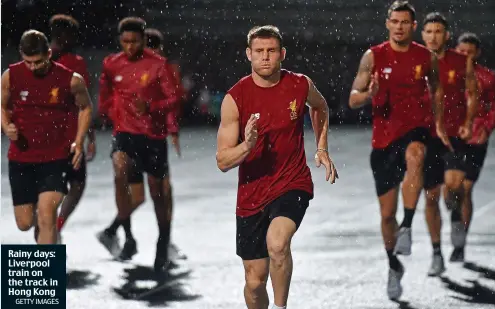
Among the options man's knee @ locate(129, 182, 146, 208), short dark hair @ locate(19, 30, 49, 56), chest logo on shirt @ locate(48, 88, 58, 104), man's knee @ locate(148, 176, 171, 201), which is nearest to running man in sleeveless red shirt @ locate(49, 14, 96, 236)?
man's knee @ locate(129, 182, 146, 208)

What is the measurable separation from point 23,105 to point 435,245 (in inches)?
112

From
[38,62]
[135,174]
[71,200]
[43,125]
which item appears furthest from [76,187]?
[38,62]

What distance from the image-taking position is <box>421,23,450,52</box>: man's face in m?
8.12

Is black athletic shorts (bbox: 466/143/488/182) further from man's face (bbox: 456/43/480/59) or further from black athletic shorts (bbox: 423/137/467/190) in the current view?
man's face (bbox: 456/43/480/59)

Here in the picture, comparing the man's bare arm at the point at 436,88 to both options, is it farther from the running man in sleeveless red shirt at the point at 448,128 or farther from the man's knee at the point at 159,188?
the man's knee at the point at 159,188

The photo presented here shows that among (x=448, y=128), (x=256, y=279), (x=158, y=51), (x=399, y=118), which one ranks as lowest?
(x=256, y=279)

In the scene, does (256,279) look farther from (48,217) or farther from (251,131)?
(48,217)

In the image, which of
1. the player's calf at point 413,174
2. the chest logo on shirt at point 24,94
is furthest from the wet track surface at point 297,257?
the chest logo on shirt at point 24,94

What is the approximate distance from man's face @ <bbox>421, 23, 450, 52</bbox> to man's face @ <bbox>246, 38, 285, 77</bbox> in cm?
250

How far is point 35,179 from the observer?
7.59 m

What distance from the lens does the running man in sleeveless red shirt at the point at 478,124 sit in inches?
346

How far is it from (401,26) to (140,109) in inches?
74.2

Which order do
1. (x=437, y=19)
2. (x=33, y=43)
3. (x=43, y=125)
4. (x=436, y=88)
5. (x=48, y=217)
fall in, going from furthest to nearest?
(x=437, y=19) < (x=436, y=88) < (x=43, y=125) < (x=48, y=217) < (x=33, y=43)

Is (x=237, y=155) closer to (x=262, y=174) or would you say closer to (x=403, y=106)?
(x=262, y=174)
